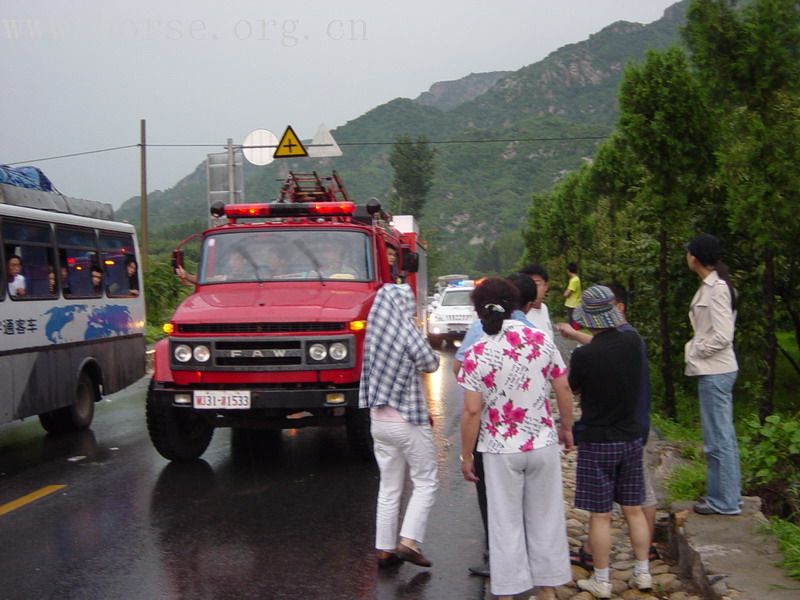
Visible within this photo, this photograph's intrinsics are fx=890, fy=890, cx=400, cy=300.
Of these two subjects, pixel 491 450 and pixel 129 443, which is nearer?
pixel 491 450

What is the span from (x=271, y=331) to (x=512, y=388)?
3814 millimetres

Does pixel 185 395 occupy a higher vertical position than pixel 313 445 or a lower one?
higher

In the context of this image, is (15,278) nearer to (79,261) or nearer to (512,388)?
(79,261)

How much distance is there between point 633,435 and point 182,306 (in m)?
5.01

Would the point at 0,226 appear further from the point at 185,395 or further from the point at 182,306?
the point at 185,395

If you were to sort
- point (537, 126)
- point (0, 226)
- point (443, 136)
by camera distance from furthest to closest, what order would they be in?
point (443, 136)
point (537, 126)
point (0, 226)

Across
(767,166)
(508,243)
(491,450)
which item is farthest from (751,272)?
(508,243)

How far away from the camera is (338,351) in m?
7.91

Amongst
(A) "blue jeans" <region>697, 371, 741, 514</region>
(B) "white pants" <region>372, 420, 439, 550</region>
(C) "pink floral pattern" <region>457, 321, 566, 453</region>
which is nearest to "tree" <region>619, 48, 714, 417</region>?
(A) "blue jeans" <region>697, 371, 741, 514</region>

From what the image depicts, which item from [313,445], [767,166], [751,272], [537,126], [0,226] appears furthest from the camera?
[537,126]

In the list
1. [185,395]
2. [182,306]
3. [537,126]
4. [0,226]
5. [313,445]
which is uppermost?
[537,126]

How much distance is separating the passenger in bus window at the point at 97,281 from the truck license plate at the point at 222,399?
4035 millimetres

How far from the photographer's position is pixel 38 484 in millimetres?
8195

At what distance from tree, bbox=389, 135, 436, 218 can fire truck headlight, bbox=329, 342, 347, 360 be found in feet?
216
